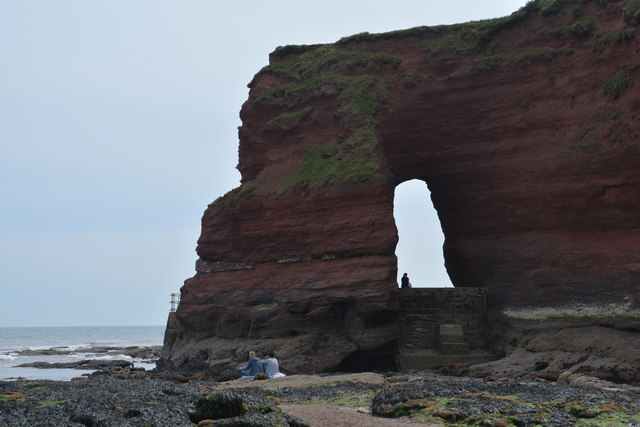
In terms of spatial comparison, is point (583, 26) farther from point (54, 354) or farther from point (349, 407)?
point (54, 354)

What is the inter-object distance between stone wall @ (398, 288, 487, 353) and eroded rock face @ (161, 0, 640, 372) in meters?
0.94

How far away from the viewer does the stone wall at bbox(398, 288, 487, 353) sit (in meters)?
25.7

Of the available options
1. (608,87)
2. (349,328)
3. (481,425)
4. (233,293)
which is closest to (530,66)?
(608,87)

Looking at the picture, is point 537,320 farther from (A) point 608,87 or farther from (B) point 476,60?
(B) point 476,60

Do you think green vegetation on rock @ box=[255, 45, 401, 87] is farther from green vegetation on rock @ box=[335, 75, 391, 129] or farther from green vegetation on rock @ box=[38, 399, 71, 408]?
green vegetation on rock @ box=[38, 399, 71, 408]

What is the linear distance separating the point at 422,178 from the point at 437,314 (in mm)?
8046

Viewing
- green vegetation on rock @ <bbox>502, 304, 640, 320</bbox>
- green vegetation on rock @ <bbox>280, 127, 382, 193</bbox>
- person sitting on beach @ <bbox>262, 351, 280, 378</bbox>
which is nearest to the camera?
person sitting on beach @ <bbox>262, 351, 280, 378</bbox>

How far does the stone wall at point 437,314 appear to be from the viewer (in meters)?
25.7

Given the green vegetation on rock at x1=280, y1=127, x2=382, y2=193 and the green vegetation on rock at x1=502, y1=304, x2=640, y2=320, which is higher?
the green vegetation on rock at x1=280, y1=127, x2=382, y2=193

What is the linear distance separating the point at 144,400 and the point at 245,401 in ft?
10.6

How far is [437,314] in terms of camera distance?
25.8 meters

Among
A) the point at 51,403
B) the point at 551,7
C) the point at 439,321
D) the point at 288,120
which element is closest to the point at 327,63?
the point at 288,120

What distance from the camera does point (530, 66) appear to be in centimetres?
2761

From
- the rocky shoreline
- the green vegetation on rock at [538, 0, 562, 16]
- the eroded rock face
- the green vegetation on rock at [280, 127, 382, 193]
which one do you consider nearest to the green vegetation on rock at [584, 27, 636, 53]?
the eroded rock face
